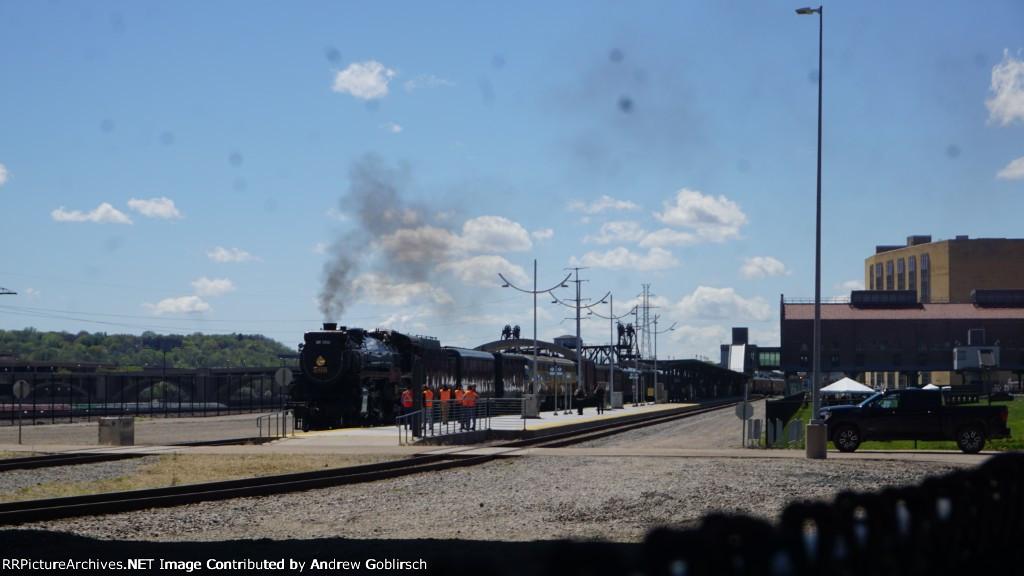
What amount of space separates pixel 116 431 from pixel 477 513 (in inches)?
753

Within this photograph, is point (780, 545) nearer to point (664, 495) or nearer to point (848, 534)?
point (848, 534)

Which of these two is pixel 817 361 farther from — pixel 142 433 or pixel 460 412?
pixel 142 433

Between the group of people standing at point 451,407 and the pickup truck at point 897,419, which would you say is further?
the group of people standing at point 451,407

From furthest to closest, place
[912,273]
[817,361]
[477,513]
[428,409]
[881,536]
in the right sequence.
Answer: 1. [912,273]
2. [428,409]
3. [817,361]
4. [477,513]
5. [881,536]

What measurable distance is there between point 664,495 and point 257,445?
1775 centimetres

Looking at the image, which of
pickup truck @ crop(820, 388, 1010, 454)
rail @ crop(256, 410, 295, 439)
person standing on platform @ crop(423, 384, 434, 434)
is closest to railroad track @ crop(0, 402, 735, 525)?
person standing on platform @ crop(423, 384, 434, 434)

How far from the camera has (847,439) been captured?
93.0 feet

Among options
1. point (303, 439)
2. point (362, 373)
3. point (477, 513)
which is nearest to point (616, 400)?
point (362, 373)

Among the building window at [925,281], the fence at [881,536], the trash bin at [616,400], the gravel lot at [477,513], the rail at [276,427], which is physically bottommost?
the trash bin at [616,400]

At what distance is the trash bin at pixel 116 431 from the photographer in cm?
3083

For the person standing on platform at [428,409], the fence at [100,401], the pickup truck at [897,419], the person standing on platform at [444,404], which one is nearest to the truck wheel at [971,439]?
the pickup truck at [897,419]

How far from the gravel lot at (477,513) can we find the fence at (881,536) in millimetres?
6154

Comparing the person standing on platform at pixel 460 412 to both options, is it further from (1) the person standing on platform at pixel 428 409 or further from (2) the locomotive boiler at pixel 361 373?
(2) the locomotive boiler at pixel 361 373

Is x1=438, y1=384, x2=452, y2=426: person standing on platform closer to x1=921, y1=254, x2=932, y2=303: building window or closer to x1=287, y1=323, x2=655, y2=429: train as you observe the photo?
x1=287, y1=323, x2=655, y2=429: train
